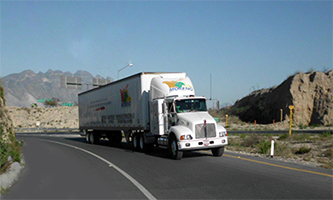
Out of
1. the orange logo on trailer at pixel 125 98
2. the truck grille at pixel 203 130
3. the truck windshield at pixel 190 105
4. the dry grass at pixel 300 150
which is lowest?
the dry grass at pixel 300 150

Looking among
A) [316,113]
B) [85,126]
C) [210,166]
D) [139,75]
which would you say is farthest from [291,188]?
[316,113]

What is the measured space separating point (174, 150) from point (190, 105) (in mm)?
2376

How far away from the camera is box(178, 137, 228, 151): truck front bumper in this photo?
14547 mm

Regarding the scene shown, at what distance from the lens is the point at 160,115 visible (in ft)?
56.7

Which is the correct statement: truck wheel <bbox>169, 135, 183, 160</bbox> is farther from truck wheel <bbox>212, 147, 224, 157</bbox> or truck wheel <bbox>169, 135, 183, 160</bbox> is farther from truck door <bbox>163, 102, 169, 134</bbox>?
truck wheel <bbox>212, 147, 224, 157</bbox>

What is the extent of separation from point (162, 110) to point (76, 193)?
8.74 metres

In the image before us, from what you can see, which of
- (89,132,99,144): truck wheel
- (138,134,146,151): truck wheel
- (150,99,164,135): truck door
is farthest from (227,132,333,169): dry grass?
(89,132,99,144): truck wheel

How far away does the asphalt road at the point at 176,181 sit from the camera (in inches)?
336

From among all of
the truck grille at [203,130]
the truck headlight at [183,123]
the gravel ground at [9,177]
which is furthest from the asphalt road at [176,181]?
the truck headlight at [183,123]

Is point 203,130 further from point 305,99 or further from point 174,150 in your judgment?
point 305,99

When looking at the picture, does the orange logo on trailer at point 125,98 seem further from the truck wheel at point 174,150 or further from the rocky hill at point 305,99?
the rocky hill at point 305,99

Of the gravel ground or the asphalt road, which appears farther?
the gravel ground

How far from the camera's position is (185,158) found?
15836mm

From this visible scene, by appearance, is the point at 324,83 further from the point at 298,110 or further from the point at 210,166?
the point at 210,166
